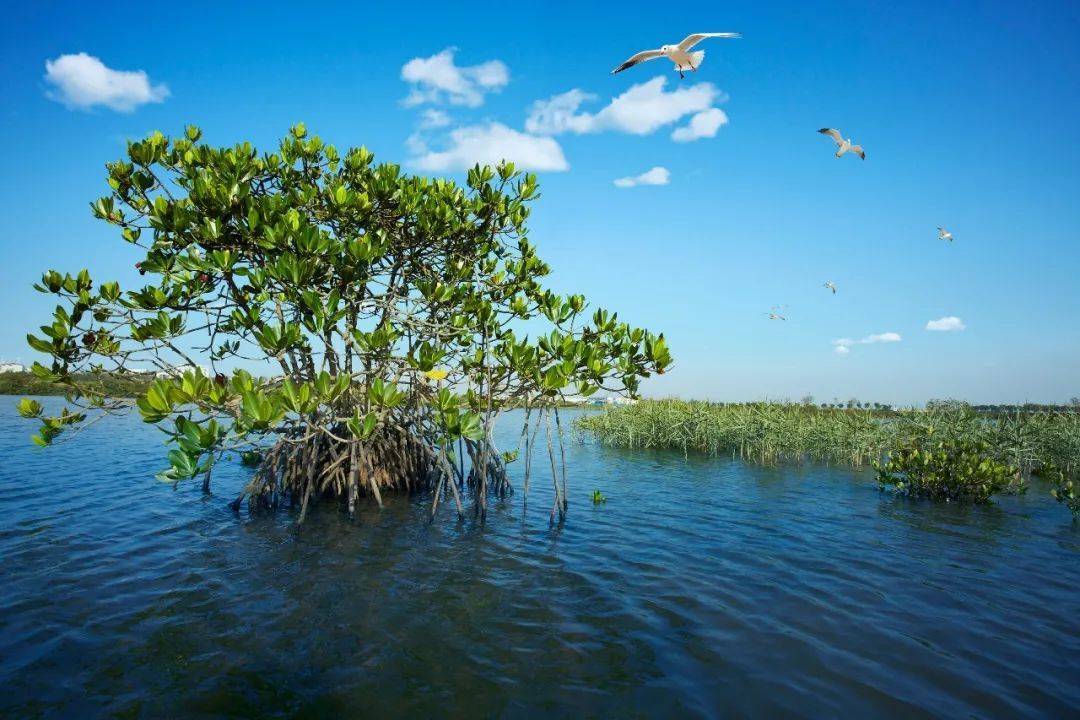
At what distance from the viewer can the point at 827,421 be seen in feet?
58.1

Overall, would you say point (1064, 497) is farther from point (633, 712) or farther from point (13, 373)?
point (13, 373)

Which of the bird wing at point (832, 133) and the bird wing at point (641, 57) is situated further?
the bird wing at point (832, 133)

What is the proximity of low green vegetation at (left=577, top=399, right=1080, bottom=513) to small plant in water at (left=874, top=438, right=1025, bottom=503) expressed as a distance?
17 millimetres

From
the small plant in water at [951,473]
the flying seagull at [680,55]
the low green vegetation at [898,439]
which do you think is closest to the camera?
the flying seagull at [680,55]

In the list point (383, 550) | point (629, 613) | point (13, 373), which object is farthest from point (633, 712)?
point (13, 373)

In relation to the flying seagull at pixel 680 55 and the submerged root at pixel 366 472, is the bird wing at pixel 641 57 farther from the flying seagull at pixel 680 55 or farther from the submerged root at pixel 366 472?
the submerged root at pixel 366 472

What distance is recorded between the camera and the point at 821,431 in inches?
679

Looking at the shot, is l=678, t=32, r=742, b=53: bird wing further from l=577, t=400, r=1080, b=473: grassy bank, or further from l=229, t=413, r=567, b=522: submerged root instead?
l=577, t=400, r=1080, b=473: grassy bank

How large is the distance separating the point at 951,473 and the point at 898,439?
3174 mm

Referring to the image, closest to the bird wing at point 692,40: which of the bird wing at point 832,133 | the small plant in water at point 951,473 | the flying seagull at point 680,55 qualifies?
the flying seagull at point 680,55

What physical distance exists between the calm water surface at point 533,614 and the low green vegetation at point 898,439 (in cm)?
140

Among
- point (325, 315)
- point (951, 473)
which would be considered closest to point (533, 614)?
point (325, 315)

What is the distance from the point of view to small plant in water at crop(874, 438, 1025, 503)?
11062mm

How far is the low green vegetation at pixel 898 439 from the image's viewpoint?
11.5m
